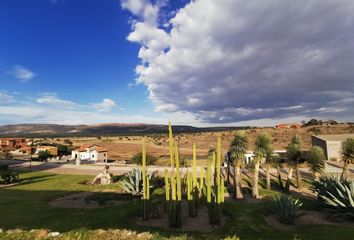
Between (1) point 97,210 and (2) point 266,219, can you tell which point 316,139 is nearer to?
(2) point 266,219

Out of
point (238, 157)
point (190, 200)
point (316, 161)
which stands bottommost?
point (190, 200)

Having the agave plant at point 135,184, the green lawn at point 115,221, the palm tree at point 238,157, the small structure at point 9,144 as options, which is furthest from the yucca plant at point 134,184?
the small structure at point 9,144

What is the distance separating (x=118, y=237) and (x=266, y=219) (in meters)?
8.43

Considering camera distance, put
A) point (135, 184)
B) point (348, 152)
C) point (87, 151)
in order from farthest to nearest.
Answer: point (87, 151) → point (348, 152) → point (135, 184)

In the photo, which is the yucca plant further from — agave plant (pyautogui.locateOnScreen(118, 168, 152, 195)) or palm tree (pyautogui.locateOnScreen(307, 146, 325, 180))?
palm tree (pyautogui.locateOnScreen(307, 146, 325, 180))

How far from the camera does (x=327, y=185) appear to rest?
1582cm

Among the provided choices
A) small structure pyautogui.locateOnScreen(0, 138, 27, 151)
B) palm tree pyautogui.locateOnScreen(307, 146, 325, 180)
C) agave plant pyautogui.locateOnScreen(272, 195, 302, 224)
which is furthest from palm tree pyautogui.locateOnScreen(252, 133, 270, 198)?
small structure pyautogui.locateOnScreen(0, 138, 27, 151)

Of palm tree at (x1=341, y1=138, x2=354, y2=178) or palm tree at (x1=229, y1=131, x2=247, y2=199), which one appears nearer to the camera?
palm tree at (x1=229, y1=131, x2=247, y2=199)

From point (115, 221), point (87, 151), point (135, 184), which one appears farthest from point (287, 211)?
point (87, 151)

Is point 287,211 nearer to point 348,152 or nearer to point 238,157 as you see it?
point 238,157

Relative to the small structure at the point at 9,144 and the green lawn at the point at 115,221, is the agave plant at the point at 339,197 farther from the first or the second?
the small structure at the point at 9,144

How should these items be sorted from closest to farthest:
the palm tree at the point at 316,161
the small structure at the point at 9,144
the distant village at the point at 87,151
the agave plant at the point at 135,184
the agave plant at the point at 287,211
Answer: the agave plant at the point at 287,211, the agave plant at the point at 135,184, the palm tree at the point at 316,161, the distant village at the point at 87,151, the small structure at the point at 9,144

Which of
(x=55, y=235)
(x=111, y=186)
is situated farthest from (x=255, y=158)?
(x=55, y=235)

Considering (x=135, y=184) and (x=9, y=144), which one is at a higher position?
(x=9, y=144)
